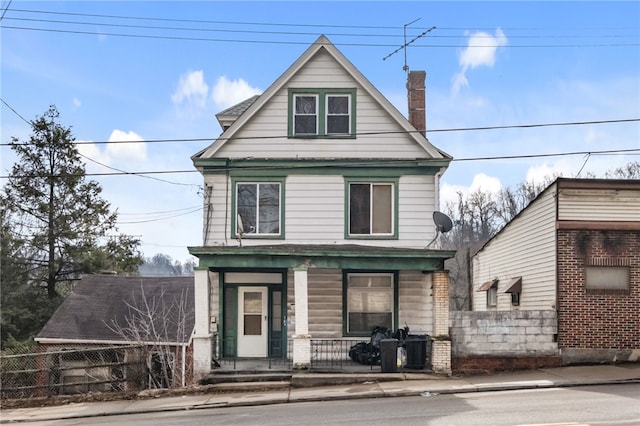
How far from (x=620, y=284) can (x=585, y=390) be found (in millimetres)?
4447

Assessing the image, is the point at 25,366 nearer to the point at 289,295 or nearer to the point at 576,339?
the point at 289,295

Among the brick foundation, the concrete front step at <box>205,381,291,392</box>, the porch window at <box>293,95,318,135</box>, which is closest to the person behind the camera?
the concrete front step at <box>205,381,291,392</box>

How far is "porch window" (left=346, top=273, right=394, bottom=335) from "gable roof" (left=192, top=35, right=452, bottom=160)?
13.1 feet

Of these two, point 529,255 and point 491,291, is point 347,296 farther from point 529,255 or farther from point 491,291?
point 491,291

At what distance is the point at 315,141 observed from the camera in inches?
683

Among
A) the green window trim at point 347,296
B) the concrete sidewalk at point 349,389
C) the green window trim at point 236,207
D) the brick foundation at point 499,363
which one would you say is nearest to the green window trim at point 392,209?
the green window trim at point 347,296

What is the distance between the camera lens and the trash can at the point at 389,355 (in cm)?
1440

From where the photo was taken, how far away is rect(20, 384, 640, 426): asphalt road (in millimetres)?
9273

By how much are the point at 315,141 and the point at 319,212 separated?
2.11 m

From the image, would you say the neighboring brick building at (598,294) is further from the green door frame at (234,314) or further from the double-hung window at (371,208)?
the green door frame at (234,314)

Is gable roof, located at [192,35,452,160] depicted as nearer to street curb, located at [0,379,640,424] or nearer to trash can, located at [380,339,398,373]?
trash can, located at [380,339,398,373]

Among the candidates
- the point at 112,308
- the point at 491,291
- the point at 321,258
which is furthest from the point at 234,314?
the point at 491,291

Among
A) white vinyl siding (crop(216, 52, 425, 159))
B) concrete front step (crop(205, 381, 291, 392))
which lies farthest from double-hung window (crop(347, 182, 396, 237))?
concrete front step (crop(205, 381, 291, 392))

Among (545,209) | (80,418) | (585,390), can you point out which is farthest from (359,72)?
(80,418)
